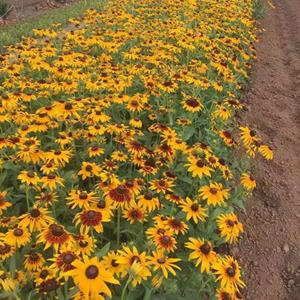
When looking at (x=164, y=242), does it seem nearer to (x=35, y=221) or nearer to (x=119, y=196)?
(x=119, y=196)

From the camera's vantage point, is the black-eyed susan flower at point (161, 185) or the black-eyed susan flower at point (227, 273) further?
the black-eyed susan flower at point (161, 185)

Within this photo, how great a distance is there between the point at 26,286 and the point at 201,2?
32.9 feet

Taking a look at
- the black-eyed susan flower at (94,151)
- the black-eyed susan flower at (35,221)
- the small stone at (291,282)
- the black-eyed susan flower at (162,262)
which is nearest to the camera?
the black-eyed susan flower at (162,262)

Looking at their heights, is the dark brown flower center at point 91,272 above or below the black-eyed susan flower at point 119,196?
above

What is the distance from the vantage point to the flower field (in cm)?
286

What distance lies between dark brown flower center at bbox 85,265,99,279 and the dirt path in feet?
8.52

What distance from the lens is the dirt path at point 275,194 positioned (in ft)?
15.0

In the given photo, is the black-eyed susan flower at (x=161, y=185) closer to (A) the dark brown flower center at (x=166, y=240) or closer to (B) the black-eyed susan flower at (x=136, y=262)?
(A) the dark brown flower center at (x=166, y=240)

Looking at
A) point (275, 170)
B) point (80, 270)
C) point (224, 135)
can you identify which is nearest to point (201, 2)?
point (275, 170)

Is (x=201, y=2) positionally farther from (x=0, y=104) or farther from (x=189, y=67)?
(x=0, y=104)

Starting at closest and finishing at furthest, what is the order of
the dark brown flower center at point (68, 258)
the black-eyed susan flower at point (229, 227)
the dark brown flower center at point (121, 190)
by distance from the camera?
the dark brown flower center at point (68, 258) → the dark brown flower center at point (121, 190) → the black-eyed susan flower at point (229, 227)

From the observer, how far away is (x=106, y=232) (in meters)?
3.91

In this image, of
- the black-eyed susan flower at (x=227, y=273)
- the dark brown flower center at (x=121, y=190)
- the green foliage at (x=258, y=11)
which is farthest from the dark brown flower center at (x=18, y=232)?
the green foliage at (x=258, y=11)

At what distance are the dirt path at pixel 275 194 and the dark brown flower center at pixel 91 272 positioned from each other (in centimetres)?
260
